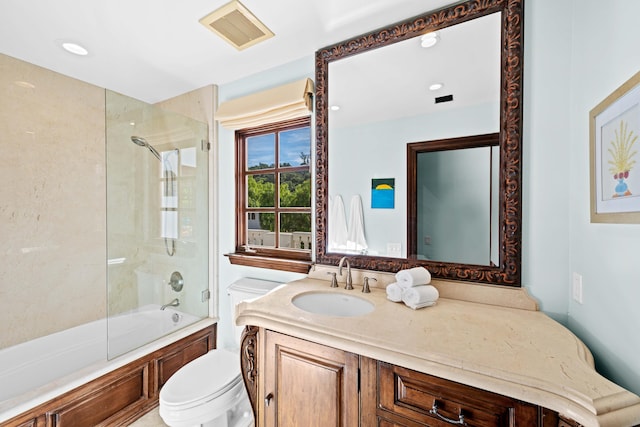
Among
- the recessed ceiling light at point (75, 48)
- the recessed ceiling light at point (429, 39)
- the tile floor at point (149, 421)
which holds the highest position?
the recessed ceiling light at point (75, 48)

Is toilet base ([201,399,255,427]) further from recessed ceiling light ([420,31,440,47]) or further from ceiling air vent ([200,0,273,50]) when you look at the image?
recessed ceiling light ([420,31,440,47])

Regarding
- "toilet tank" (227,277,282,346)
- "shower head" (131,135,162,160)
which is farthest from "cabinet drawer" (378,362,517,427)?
"shower head" (131,135,162,160)

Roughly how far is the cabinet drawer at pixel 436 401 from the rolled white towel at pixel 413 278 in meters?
0.43

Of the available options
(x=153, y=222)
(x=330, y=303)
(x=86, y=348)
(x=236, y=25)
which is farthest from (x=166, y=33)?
(x=86, y=348)

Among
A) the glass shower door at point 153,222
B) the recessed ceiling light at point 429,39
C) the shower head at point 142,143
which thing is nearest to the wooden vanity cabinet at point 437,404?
the recessed ceiling light at point 429,39

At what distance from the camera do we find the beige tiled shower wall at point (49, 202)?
6.03 feet

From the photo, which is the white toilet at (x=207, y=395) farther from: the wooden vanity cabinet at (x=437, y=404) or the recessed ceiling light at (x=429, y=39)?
the recessed ceiling light at (x=429, y=39)

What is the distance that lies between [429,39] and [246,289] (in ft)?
6.17

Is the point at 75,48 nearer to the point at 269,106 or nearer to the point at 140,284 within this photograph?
the point at 269,106

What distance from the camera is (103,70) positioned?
1.97m

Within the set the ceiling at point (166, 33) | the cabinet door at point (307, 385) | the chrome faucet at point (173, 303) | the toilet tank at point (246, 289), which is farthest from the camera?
the chrome faucet at point (173, 303)

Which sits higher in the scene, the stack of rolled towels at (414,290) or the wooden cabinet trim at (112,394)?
the stack of rolled towels at (414,290)

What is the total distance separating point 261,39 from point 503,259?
1.79m

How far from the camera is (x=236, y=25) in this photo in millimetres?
1482
